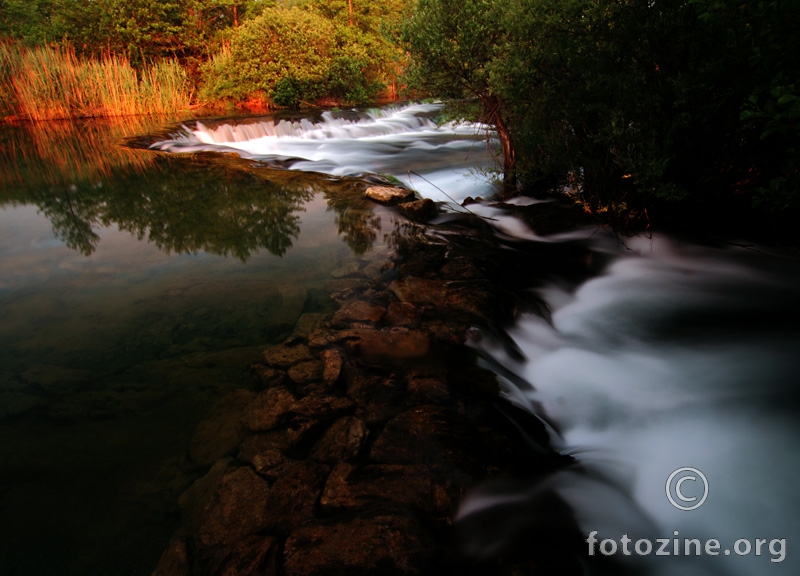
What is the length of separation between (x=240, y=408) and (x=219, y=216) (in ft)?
14.9

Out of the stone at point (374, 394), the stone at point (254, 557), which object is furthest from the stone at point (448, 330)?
the stone at point (254, 557)

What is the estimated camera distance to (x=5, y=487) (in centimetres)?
235

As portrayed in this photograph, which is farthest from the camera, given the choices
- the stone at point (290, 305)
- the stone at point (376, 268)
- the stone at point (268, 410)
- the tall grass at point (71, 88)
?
the tall grass at point (71, 88)

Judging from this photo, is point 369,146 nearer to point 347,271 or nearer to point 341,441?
point 347,271

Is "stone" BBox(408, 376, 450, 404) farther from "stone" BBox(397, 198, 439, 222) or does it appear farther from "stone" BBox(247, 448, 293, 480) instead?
"stone" BBox(397, 198, 439, 222)

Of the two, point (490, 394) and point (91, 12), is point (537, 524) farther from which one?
point (91, 12)

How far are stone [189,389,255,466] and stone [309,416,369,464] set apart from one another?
0.55 m

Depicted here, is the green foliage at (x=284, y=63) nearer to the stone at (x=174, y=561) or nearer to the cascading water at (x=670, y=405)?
the cascading water at (x=670, y=405)

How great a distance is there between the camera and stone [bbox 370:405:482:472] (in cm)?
241

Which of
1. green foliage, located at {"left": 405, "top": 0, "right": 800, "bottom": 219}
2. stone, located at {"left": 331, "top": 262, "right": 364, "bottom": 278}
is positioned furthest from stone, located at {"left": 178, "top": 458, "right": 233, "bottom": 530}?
green foliage, located at {"left": 405, "top": 0, "right": 800, "bottom": 219}

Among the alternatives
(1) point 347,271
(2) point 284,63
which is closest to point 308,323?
(1) point 347,271

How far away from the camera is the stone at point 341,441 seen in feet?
8.16

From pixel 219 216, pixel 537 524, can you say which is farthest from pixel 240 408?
pixel 219 216

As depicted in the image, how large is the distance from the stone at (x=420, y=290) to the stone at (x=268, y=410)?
1.50 m
